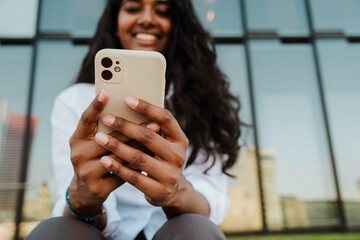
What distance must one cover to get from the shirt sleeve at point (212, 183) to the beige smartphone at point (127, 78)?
0.47 meters

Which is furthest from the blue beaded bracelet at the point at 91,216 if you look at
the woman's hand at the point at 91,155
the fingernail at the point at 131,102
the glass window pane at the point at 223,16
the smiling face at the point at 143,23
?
the glass window pane at the point at 223,16

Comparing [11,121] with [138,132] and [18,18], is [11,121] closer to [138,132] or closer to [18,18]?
[18,18]

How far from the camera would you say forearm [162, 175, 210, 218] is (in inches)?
28.7

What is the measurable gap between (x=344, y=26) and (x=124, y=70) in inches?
162

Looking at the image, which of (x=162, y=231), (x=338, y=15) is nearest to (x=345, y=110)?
(x=338, y=15)

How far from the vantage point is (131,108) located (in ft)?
1.86

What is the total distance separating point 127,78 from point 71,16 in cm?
345

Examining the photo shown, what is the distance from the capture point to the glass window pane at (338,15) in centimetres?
379

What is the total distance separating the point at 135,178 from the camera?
58 centimetres

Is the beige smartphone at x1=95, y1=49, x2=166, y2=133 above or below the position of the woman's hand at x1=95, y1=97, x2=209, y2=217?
above

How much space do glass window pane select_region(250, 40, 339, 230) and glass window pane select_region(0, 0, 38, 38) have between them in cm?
276

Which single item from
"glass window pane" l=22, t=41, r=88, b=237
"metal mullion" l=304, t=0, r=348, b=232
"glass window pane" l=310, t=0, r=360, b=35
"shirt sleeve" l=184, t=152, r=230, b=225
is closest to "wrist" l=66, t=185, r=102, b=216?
"shirt sleeve" l=184, t=152, r=230, b=225

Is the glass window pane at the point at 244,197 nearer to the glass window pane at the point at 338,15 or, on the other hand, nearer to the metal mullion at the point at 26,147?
the glass window pane at the point at 338,15

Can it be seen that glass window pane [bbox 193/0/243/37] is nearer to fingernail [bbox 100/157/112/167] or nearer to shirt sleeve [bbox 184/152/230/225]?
shirt sleeve [bbox 184/152/230/225]
